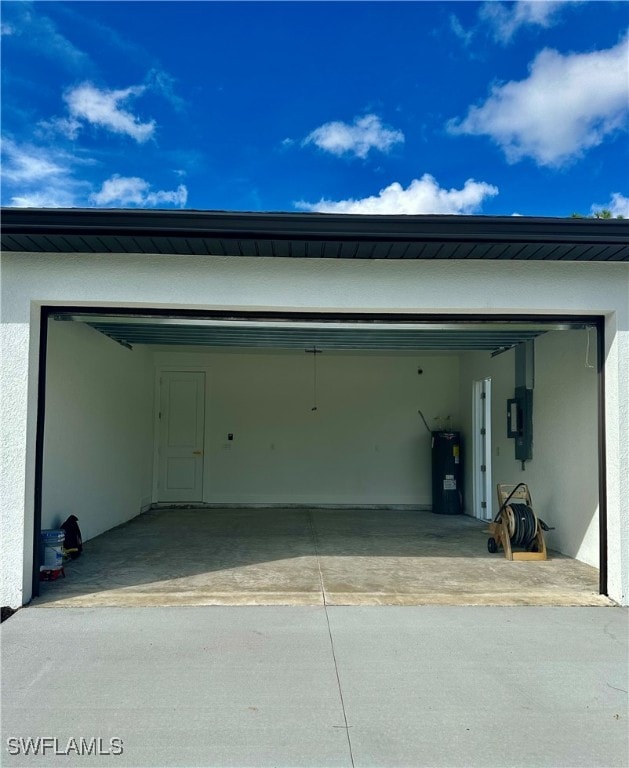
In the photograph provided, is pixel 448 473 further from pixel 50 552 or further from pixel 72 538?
pixel 50 552

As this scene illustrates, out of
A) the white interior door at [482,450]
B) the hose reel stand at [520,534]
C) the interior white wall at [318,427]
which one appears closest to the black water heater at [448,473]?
the white interior door at [482,450]

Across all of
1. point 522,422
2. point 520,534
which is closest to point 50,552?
point 520,534

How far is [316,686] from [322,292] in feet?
10.1

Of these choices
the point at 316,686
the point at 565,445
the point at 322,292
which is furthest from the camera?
the point at 565,445

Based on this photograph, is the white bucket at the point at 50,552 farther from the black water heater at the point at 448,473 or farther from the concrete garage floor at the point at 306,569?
the black water heater at the point at 448,473

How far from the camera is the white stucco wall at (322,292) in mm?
4828

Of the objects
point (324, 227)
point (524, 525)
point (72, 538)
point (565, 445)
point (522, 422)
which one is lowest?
point (72, 538)

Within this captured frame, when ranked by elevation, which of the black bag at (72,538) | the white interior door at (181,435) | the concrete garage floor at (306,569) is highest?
the white interior door at (181,435)

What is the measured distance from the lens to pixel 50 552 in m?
5.57

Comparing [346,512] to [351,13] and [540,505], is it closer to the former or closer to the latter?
[540,505]

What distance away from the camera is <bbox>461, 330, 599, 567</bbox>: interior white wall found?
6420mm

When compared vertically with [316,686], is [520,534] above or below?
above

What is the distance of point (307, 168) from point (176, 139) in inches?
101

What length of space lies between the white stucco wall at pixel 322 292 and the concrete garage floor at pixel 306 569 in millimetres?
790
